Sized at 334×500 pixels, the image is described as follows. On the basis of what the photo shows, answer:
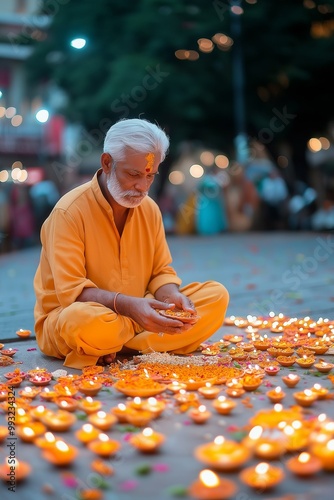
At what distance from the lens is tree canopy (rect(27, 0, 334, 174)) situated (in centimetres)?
1501

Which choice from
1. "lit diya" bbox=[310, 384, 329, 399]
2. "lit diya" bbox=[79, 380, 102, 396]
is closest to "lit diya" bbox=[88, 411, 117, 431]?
"lit diya" bbox=[79, 380, 102, 396]

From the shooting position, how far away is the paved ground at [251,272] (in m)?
5.97

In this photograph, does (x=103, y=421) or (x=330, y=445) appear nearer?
(x=330, y=445)

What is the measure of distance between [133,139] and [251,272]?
5200 millimetres

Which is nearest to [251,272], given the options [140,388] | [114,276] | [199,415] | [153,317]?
[114,276]

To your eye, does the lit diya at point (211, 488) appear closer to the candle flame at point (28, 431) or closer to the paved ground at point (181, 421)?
the paved ground at point (181, 421)

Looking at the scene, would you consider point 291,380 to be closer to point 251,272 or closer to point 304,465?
point 304,465

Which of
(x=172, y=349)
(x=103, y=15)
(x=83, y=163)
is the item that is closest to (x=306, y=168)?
(x=103, y=15)

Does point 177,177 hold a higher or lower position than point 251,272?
higher

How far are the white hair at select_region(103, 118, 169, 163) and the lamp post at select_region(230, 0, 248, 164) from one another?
11373 millimetres

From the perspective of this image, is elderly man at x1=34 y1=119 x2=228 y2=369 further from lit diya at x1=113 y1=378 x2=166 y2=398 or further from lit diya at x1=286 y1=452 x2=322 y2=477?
lit diya at x1=286 y1=452 x2=322 y2=477

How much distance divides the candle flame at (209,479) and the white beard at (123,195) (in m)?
2.00

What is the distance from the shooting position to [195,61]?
52.0 feet

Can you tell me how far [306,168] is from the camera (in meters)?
19.0
